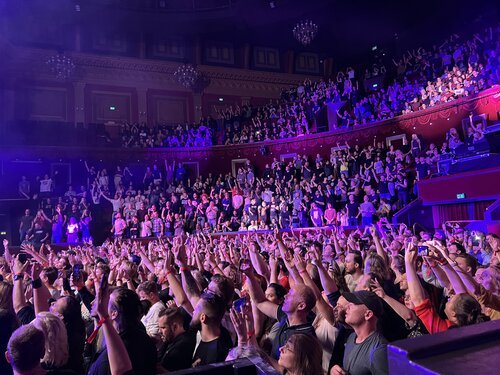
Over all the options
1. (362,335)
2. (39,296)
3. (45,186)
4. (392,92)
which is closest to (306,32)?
(392,92)

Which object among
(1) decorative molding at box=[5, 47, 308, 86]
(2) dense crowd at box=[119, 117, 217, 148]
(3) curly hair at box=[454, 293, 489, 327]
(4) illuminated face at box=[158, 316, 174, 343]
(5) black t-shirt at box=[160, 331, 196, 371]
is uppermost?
(1) decorative molding at box=[5, 47, 308, 86]

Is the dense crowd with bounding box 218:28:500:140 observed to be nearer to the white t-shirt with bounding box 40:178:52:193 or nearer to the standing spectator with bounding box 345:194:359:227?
the standing spectator with bounding box 345:194:359:227

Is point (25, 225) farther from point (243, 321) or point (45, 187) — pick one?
point (243, 321)

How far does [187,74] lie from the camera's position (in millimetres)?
21297

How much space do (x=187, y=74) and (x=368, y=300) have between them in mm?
20024

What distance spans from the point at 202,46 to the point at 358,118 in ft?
36.2

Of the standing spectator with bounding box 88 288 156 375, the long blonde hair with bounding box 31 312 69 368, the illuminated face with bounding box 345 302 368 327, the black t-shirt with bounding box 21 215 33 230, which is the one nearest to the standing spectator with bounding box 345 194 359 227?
the illuminated face with bounding box 345 302 368 327

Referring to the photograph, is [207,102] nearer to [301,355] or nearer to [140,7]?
[140,7]

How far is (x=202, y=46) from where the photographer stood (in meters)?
24.0

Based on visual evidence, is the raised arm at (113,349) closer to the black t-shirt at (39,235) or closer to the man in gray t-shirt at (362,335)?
the man in gray t-shirt at (362,335)

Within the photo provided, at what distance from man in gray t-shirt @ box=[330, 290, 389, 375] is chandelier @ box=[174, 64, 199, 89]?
19.9 m

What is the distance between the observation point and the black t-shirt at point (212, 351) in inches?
104

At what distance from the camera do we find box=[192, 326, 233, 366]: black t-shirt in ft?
8.68

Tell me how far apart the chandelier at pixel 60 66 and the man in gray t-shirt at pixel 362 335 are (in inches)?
748
